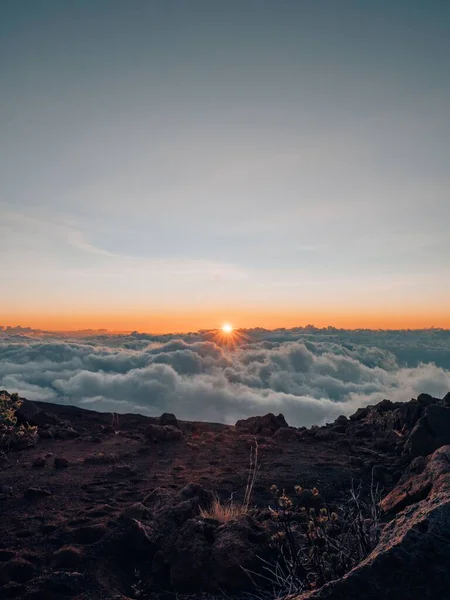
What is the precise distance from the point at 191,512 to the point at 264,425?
941cm

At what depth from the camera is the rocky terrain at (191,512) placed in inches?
121

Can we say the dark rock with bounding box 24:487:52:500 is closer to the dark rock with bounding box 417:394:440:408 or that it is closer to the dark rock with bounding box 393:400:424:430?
the dark rock with bounding box 393:400:424:430

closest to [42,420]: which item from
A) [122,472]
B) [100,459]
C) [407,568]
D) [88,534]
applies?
[100,459]

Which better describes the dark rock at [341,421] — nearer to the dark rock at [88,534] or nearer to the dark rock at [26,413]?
the dark rock at [26,413]

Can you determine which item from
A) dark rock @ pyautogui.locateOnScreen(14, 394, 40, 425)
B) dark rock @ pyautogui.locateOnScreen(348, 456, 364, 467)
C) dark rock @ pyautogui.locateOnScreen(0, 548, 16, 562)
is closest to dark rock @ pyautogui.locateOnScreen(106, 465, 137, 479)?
dark rock @ pyautogui.locateOnScreen(0, 548, 16, 562)

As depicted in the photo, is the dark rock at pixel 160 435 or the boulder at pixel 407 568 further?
the dark rock at pixel 160 435

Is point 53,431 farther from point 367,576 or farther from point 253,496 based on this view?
point 367,576

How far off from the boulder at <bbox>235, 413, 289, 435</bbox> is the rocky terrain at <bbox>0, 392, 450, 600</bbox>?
1.39 m

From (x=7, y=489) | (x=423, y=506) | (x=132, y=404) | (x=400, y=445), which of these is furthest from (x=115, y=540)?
(x=132, y=404)

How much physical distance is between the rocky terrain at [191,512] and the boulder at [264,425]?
139cm

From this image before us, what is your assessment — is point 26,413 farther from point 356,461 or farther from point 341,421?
point 341,421

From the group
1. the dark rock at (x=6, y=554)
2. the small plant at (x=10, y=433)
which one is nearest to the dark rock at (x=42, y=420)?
the small plant at (x=10, y=433)

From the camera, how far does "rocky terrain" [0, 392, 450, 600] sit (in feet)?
10.1

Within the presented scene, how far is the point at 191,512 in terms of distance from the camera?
6.20 meters
